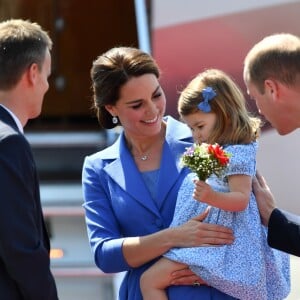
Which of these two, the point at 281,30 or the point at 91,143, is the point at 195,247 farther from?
the point at 91,143

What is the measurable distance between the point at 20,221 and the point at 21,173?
0.43ft

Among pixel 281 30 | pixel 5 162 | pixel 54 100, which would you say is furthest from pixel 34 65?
pixel 54 100

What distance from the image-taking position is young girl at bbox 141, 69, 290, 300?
2.60 m

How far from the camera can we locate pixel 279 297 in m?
2.71

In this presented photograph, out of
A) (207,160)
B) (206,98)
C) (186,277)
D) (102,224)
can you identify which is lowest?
(186,277)

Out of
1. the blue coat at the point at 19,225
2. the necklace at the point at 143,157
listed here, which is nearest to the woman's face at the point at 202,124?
the necklace at the point at 143,157

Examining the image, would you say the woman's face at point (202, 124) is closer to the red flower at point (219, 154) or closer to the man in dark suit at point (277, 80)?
the red flower at point (219, 154)

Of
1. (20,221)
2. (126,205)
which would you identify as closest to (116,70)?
(126,205)

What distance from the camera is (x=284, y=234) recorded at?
2.59m

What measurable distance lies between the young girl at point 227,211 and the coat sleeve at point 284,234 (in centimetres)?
6

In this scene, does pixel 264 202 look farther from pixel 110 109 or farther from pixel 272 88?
pixel 110 109

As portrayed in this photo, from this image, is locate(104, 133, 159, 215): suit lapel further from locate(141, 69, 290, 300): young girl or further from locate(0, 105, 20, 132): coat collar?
locate(0, 105, 20, 132): coat collar

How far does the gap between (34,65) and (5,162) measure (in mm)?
335

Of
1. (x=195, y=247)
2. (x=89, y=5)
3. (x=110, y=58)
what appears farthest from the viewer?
(x=89, y=5)
